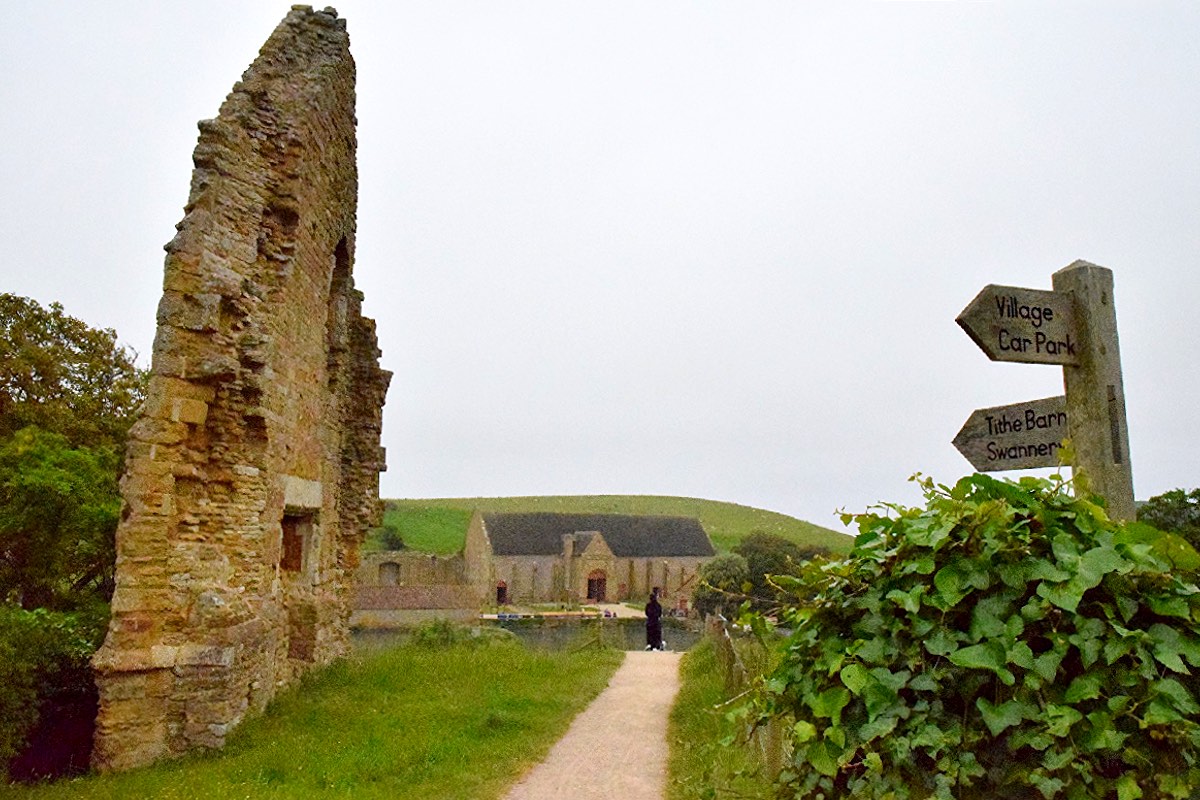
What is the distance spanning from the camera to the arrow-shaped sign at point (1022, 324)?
14.8 ft

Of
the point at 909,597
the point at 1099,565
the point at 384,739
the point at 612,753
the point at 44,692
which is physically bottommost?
the point at 612,753

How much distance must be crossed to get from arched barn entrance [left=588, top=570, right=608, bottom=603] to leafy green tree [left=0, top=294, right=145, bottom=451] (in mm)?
44643

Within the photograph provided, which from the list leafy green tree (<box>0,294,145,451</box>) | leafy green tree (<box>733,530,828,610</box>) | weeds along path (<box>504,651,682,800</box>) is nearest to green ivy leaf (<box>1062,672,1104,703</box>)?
weeds along path (<box>504,651,682,800</box>)

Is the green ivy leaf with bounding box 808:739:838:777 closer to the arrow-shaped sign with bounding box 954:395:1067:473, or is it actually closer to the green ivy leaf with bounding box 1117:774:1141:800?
the green ivy leaf with bounding box 1117:774:1141:800

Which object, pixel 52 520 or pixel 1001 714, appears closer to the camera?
pixel 1001 714

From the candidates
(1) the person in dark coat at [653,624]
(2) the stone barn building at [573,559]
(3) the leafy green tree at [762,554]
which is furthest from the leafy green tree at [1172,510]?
(2) the stone barn building at [573,559]

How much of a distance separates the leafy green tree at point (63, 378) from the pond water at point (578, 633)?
11.7 metres

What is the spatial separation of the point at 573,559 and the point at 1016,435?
181 ft

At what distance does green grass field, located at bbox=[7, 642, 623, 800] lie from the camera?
794 cm

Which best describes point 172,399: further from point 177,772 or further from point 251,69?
point 251,69

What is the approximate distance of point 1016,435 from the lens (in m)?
4.87

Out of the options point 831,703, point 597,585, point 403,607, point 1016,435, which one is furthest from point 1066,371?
point 597,585

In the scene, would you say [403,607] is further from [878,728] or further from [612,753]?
[878,728]

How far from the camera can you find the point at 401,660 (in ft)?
49.9
